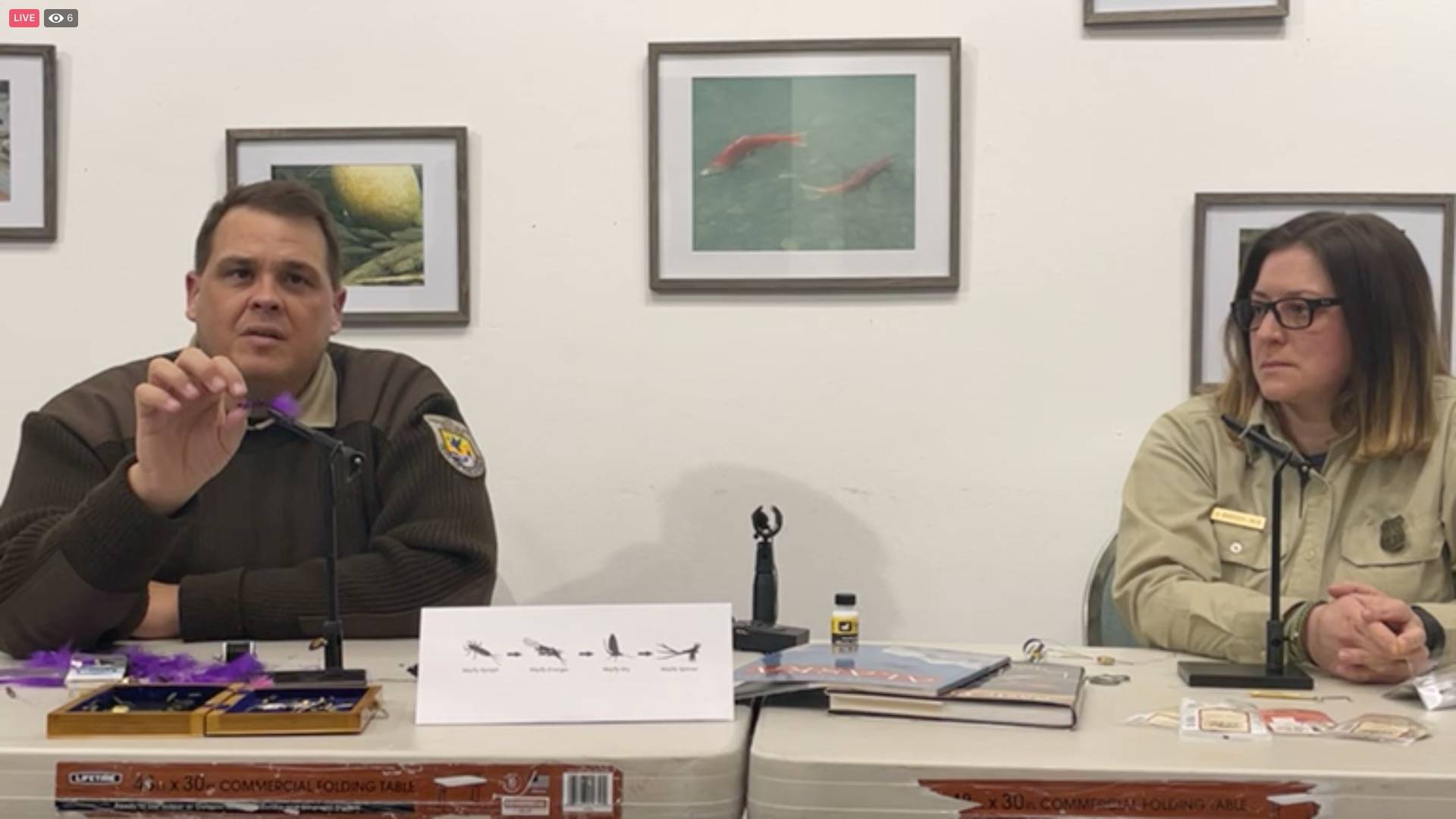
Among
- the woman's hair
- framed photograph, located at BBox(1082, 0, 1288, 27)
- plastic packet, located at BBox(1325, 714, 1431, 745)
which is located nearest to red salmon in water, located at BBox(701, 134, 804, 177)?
framed photograph, located at BBox(1082, 0, 1288, 27)

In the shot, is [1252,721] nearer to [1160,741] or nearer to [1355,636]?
[1160,741]

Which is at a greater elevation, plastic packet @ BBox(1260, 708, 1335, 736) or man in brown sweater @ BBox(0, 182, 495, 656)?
man in brown sweater @ BBox(0, 182, 495, 656)

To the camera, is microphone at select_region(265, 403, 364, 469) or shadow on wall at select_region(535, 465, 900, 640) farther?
shadow on wall at select_region(535, 465, 900, 640)

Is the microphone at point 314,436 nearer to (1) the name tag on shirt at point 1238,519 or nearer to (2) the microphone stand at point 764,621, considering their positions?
(2) the microphone stand at point 764,621

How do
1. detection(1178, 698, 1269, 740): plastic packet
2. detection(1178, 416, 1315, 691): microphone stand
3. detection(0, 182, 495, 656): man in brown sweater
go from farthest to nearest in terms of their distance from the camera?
detection(0, 182, 495, 656): man in brown sweater, detection(1178, 416, 1315, 691): microphone stand, detection(1178, 698, 1269, 740): plastic packet

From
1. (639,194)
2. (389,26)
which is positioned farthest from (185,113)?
(639,194)

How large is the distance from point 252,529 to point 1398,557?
68.9 inches

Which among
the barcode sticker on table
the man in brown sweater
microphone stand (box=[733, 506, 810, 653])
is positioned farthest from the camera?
microphone stand (box=[733, 506, 810, 653])

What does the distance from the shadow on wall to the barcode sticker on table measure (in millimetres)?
1498

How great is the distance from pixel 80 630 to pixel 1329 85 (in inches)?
92.8

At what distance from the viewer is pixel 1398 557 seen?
1960 millimetres

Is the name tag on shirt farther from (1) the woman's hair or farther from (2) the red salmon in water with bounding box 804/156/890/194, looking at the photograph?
(2) the red salmon in water with bounding box 804/156/890/194

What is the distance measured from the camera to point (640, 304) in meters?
2.67

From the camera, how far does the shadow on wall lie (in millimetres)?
2682
